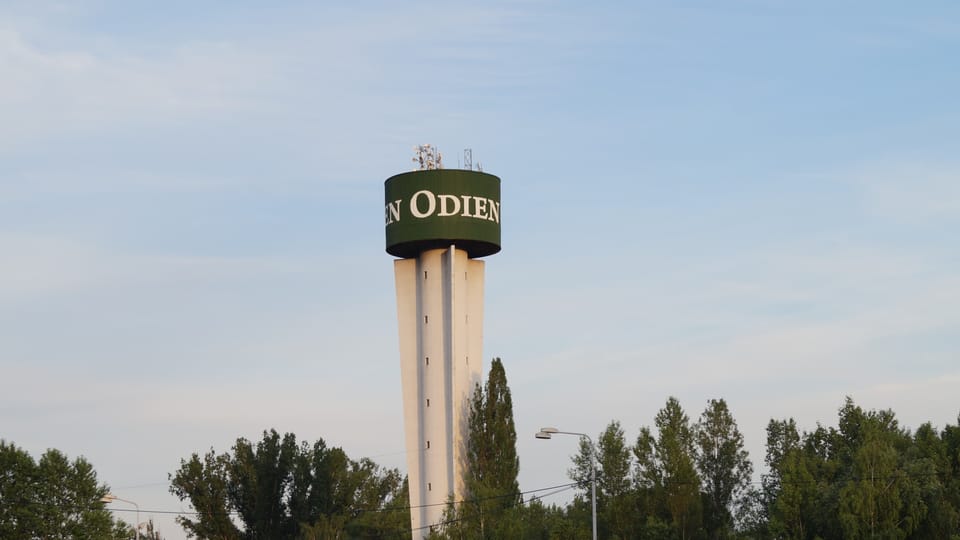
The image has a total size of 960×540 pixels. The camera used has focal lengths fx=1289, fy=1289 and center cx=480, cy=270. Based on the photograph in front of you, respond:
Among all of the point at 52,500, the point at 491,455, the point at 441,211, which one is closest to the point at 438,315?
the point at 441,211

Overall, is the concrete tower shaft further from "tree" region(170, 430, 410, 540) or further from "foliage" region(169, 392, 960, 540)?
"tree" region(170, 430, 410, 540)

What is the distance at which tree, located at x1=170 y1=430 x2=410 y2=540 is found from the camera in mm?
108375

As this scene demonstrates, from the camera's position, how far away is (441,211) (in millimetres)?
87188

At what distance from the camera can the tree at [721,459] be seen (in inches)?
4011

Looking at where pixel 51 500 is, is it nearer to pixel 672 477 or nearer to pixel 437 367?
pixel 437 367

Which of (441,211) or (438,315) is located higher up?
(441,211)

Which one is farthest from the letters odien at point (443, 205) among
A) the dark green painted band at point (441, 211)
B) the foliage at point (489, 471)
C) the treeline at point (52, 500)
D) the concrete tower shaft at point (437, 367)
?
the treeline at point (52, 500)

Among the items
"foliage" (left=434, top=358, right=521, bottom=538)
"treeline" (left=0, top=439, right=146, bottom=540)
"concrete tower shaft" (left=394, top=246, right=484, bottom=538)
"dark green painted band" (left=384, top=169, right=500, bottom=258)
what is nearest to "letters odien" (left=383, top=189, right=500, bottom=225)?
"dark green painted band" (left=384, top=169, right=500, bottom=258)

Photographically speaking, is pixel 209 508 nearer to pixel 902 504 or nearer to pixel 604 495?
pixel 604 495

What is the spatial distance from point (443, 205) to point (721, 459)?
3296cm

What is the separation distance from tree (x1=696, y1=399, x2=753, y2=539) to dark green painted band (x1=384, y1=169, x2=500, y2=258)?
26.2 metres

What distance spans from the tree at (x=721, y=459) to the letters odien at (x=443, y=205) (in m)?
28.1

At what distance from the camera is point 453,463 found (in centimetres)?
8706

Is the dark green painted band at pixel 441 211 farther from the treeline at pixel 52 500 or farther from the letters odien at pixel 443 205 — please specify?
the treeline at pixel 52 500
